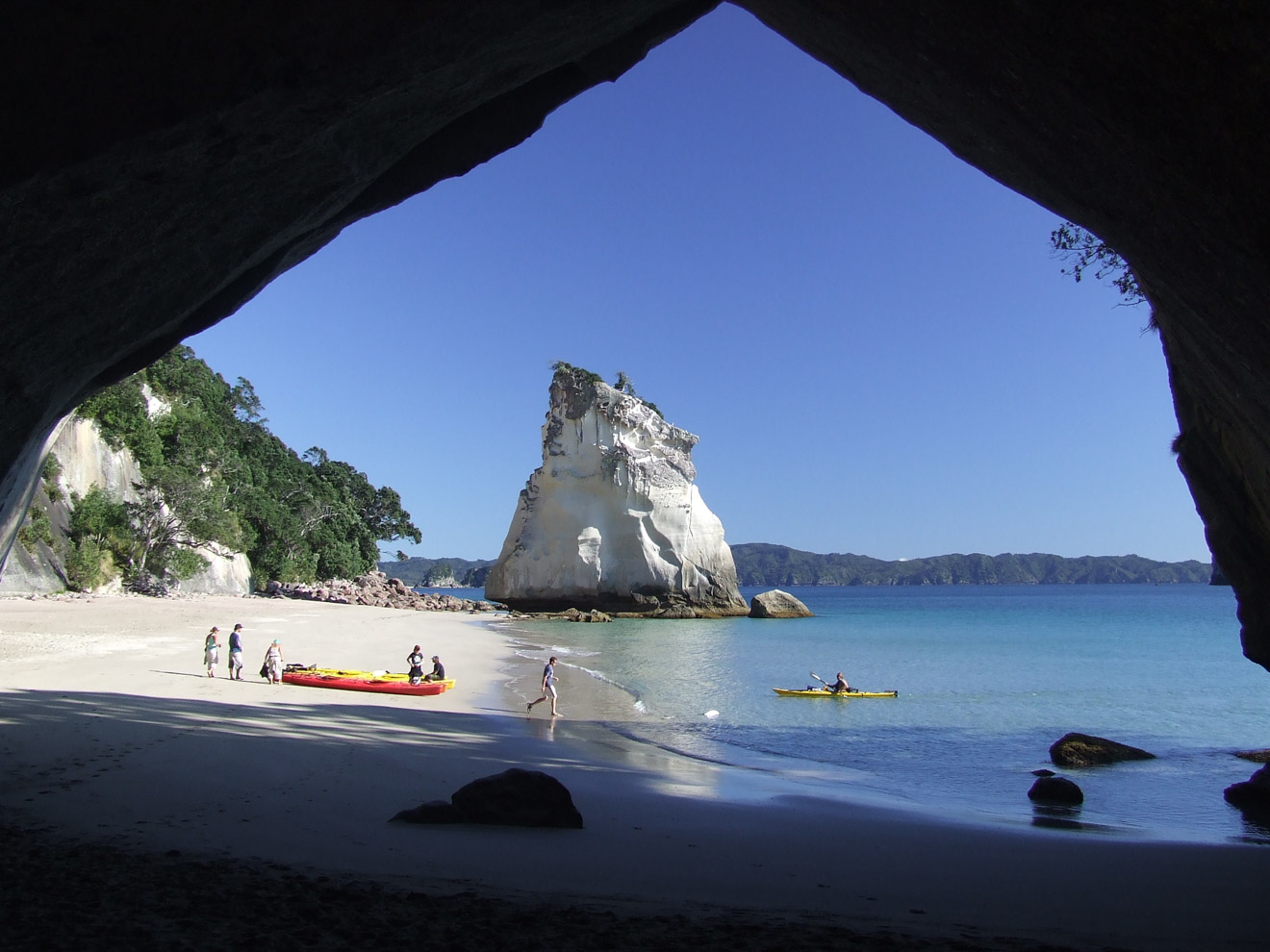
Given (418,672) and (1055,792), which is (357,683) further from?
(1055,792)

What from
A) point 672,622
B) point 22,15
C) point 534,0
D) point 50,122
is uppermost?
point 534,0

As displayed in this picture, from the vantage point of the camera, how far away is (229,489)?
4728cm

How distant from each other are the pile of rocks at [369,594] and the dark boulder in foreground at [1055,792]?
43.7 m

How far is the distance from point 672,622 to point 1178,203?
44.1m

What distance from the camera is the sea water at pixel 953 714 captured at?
10.3 metres

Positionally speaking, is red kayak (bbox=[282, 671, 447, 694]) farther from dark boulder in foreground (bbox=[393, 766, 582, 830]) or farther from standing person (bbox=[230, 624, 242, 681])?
dark boulder in foreground (bbox=[393, 766, 582, 830])

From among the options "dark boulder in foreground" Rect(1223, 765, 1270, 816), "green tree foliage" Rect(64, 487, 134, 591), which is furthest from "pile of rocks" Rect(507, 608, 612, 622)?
"dark boulder in foreground" Rect(1223, 765, 1270, 816)

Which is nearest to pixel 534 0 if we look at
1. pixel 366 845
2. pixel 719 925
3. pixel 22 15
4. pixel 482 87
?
pixel 482 87

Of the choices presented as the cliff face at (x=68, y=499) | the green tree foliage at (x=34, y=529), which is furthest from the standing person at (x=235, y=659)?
the green tree foliage at (x=34, y=529)

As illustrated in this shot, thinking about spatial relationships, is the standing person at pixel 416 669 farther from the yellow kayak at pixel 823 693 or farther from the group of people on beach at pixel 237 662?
the yellow kayak at pixel 823 693

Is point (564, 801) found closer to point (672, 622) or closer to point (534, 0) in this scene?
point (534, 0)

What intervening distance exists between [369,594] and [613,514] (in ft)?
56.9

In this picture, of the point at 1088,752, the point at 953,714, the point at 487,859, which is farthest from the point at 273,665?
the point at 1088,752

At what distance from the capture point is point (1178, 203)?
11.3 feet
